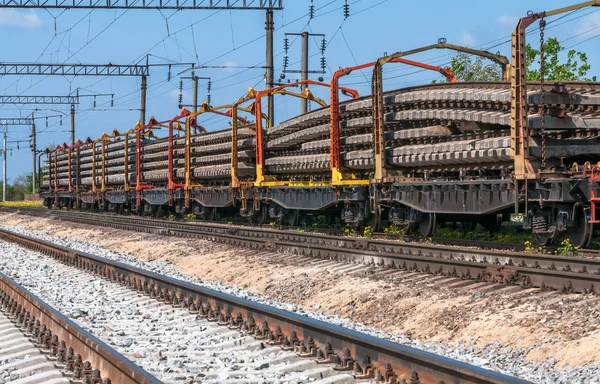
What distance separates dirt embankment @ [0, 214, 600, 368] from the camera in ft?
22.9

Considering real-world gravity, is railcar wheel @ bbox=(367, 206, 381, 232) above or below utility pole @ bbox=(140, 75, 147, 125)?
below

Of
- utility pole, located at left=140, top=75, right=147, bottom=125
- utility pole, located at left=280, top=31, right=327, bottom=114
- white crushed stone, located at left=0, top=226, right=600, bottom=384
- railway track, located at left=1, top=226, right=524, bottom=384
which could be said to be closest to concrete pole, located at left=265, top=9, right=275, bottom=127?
utility pole, located at left=280, top=31, right=327, bottom=114

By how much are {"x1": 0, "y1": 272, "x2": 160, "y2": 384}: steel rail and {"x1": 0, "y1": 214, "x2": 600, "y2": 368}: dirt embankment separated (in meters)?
3.30

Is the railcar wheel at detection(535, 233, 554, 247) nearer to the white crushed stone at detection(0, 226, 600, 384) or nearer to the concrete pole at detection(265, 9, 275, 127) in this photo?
the white crushed stone at detection(0, 226, 600, 384)

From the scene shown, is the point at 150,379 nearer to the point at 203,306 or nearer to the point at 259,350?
the point at 259,350

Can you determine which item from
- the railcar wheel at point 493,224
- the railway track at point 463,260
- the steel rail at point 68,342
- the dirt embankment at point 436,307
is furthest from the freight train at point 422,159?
the steel rail at point 68,342

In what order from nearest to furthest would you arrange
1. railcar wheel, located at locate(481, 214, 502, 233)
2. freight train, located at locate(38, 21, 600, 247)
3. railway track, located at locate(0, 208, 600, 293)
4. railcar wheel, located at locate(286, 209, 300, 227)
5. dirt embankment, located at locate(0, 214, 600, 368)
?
dirt embankment, located at locate(0, 214, 600, 368), railway track, located at locate(0, 208, 600, 293), freight train, located at locate(38, 21, 600, 247), railcar wheel, located at locate(481, 214, 502, 233), railcar wheel, located at locate(286, 209, 300, 227)

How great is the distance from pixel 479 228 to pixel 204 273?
8465 mm

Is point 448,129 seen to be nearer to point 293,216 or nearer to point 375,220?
point 375,220

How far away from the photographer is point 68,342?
7074mm

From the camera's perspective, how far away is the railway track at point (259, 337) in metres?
5.41

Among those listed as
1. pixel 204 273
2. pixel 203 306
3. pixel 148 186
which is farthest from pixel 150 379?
pixel 148 186

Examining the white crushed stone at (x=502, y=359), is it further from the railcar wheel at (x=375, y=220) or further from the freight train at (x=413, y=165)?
the railcar wheel at (x=375, y=220)

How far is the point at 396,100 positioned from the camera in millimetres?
17891
